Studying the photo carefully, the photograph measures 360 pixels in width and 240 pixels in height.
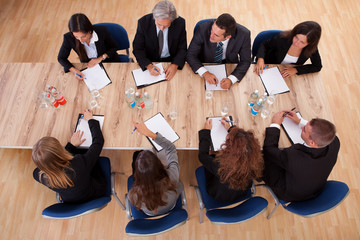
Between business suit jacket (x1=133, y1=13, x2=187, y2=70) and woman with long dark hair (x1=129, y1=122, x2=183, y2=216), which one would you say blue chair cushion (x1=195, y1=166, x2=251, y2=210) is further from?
business suit jacket (x1=133, y1=13, x2=187, y2=70)

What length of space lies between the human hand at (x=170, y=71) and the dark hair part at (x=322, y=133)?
1.38 metres

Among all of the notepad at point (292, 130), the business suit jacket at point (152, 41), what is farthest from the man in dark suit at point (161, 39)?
the notepad at point (292, 130)

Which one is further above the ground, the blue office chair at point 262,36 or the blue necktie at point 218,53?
the blue office chair at point 262,36

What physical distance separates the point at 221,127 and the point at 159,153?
24.5 inches

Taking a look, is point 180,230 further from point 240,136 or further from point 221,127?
point 240,136

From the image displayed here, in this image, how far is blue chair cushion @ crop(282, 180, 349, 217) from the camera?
1.74 metres

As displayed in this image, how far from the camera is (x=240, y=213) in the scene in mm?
1743

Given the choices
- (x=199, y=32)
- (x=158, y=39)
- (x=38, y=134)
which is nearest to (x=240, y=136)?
(x=199, y=32)

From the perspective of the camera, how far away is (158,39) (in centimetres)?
263

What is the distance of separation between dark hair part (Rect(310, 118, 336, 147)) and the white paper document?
191 centimetres

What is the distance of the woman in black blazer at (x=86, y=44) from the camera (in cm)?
220

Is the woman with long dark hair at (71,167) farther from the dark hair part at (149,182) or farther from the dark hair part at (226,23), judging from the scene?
the dark hair part at (226,23)

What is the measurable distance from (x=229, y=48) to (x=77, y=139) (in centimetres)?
184

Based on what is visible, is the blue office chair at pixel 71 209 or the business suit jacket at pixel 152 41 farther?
the business suit jacket at pixel 152 41
